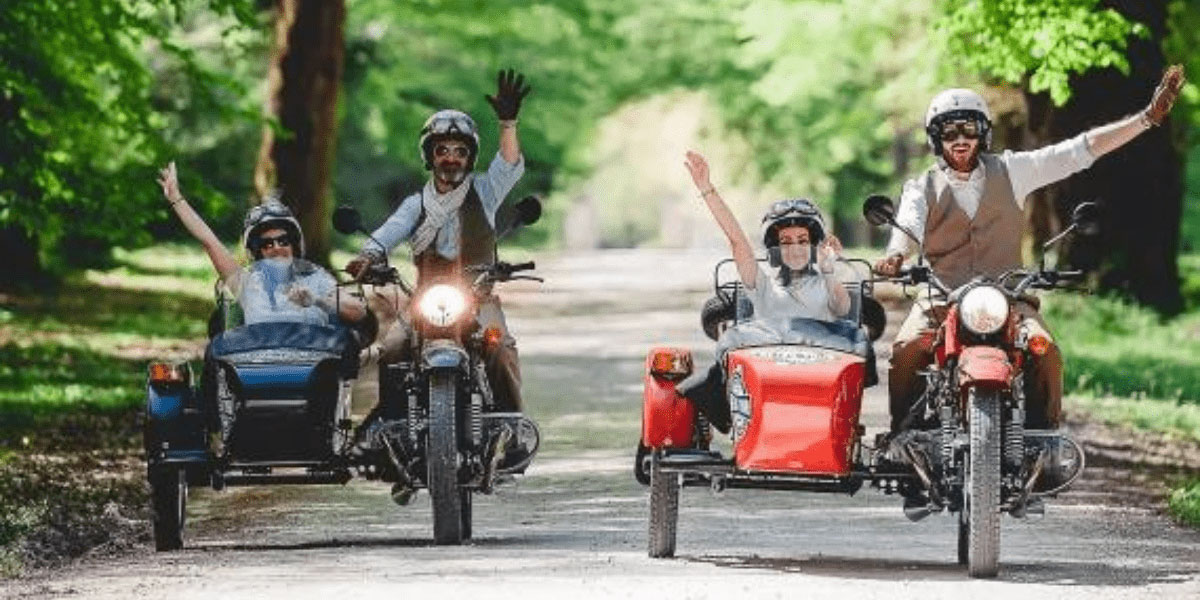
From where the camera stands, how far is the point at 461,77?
58.8 meters

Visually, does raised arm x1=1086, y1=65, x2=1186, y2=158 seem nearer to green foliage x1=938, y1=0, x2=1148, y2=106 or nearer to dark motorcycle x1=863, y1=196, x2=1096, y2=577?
dark motorcycle x1=863, y1=196, x2=1096, y2=577

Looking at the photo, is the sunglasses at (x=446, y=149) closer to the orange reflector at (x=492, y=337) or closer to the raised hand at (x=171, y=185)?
the orange reflector at (x=492, y=337)

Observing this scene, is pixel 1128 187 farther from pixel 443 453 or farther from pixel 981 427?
pixel 981 427

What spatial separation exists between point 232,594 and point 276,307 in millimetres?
2821

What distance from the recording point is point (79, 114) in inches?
906

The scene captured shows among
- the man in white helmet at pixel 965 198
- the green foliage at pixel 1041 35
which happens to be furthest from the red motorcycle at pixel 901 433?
the green foliage at pixel 1041 35

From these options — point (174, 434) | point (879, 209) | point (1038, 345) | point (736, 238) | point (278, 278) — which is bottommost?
Answer: point (174, 434)

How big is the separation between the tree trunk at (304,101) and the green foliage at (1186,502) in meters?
21.0

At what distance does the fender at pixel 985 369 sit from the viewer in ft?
36.0

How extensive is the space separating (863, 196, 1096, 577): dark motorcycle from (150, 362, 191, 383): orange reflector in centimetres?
323

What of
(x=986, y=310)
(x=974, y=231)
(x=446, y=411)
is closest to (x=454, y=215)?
(x=446, y=411)

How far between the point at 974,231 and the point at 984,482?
154cm

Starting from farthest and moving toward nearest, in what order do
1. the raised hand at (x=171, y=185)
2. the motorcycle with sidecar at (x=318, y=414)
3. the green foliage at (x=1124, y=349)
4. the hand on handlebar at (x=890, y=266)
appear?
the green foliage at (x=1124, y=349) → the raised hand at (x=171, y=185) → the motorcycle with sidecar at (x=318, y=414) → the hand on handlebar at (x=890, y=266)

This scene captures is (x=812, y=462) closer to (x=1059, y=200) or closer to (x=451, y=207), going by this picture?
(x=451, y=207)
